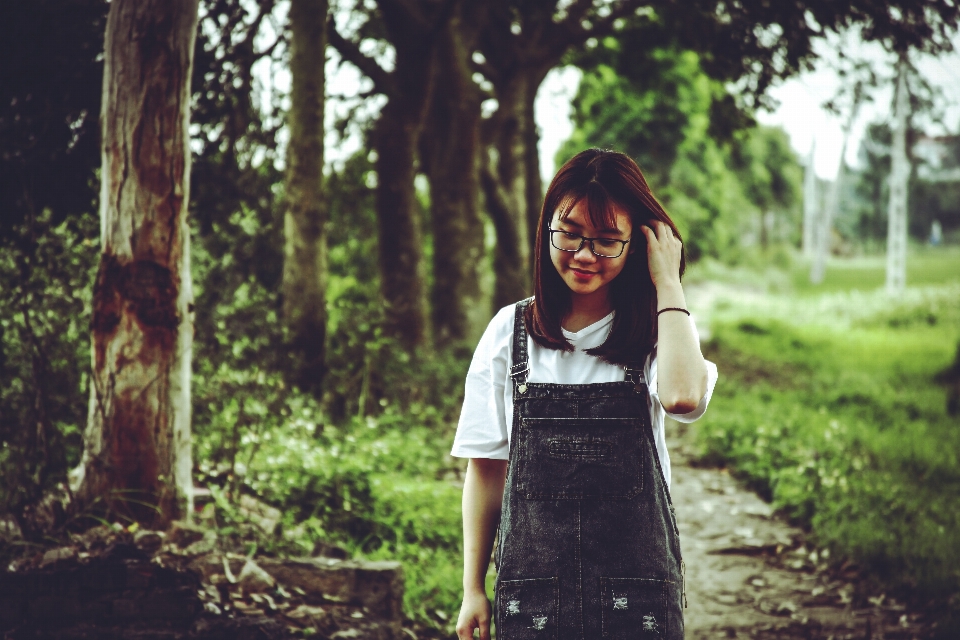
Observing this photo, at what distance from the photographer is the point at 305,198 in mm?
6750

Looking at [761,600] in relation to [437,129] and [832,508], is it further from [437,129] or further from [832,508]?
[437,129]

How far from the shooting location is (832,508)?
6434 millimetres

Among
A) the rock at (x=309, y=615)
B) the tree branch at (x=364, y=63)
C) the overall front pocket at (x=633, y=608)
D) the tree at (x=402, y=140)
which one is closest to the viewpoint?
the overall front pocket at (x=633, y=608)

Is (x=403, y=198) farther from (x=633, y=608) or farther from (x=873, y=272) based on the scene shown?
(x=873, y=272)

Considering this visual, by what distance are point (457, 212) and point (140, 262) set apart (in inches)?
321

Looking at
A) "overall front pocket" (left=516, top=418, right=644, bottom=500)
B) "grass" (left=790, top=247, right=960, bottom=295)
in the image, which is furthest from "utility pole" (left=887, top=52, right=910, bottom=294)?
"overall front pocket" (left=516, top=418, right=644, bottom=500)

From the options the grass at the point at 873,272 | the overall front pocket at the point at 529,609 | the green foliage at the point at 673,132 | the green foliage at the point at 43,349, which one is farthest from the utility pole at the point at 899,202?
the overall front pocket at the point at 529,609

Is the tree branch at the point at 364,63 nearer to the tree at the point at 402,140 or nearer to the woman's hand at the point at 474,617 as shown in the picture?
the tree at the point at 402,140

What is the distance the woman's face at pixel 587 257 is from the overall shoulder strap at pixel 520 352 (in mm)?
163

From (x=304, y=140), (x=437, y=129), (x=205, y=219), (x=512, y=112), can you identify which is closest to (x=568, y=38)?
(x=512, y=112)

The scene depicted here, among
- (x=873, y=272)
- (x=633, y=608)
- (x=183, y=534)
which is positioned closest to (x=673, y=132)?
(x=183, y=534)

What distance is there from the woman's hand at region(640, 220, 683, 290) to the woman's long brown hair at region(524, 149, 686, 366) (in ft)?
0.10

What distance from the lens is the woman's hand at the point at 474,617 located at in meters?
2.08

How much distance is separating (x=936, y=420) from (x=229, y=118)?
26.9ft
